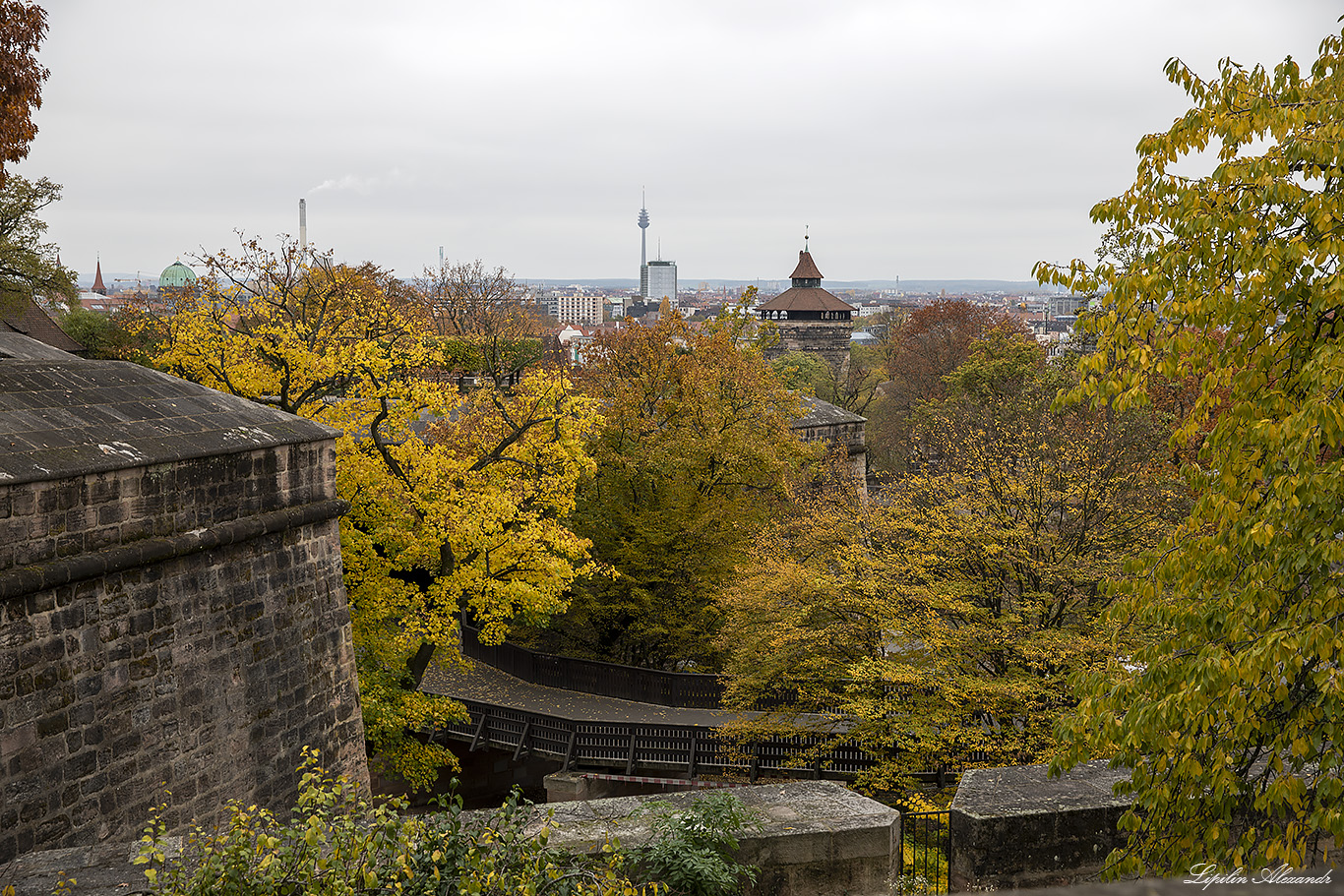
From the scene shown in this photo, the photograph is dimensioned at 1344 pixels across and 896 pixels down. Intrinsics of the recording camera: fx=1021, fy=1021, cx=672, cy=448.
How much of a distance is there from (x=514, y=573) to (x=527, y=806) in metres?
9.97

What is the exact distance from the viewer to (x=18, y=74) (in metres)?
12.0

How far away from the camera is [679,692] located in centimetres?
2084

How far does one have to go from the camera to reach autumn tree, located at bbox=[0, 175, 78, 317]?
26406mm

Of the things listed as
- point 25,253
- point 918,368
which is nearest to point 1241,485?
point 25,253

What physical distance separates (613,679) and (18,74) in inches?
580

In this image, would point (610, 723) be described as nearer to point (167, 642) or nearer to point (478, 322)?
point (167, 642)

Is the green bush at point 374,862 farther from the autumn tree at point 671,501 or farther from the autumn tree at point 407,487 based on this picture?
the autumn tree at point 671,501

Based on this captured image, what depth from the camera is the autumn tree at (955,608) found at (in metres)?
13.5

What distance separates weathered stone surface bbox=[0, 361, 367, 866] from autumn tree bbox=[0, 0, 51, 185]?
340cm

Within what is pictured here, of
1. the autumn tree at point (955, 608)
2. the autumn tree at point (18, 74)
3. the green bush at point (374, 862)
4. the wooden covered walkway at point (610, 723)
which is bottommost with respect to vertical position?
the wooden covered walkway at point (610, 723)

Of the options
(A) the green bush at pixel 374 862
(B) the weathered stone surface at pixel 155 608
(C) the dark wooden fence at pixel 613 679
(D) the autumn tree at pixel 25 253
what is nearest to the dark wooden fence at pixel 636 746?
(C) the dark wooden fence at pixel 613 679

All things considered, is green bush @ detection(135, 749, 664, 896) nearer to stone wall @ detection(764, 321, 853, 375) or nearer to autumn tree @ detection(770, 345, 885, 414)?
autumn tree @ detection(770, 345, 885, 414)

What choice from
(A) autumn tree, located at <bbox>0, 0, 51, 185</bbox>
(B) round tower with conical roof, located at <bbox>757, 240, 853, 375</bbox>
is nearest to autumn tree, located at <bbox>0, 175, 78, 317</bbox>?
(A) autumn tree, located at <bbox>0, 0, 51, 185</bbox>

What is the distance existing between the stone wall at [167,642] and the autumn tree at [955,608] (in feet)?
21.9
